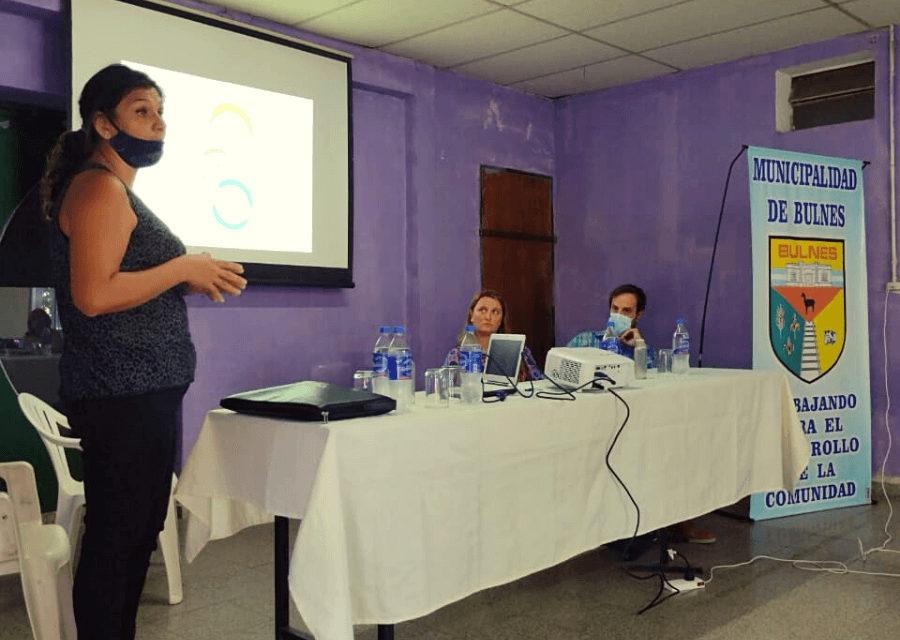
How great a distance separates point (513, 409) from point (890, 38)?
11.3 feet

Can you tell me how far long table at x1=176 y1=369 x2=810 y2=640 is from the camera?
5.69 ft

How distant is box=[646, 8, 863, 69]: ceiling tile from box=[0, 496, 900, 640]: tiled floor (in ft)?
8.45

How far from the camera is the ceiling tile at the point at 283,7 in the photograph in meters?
3.86

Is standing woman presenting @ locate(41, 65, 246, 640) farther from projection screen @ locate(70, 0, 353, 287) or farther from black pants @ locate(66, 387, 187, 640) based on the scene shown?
projection screen @ locate(70, 0, 353, 287)

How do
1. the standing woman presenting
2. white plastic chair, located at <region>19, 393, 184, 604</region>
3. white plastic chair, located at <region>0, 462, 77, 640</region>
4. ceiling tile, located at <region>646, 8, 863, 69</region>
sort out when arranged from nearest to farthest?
1. the standing woman presenting
2. white plastic chair, located at <region>0, 462, 77, 640</region>
3. white plastic chair, located at <region>19, 393, 184, 604</region>
4. ceiling tile, located at <region>646, 8, 863, 69</region>

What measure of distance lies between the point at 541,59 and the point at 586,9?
2.77 feet

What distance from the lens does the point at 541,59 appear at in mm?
4824

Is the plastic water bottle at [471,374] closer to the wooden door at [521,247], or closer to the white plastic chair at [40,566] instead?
the white plastic chair at [40,566]

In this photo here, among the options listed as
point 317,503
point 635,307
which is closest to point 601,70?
point 635,307

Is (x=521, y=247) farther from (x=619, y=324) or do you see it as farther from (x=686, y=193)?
(x=619, y=324)

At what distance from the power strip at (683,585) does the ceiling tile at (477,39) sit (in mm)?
2761

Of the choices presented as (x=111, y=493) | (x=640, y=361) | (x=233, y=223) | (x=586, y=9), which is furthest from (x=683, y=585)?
(x=586, y=9)

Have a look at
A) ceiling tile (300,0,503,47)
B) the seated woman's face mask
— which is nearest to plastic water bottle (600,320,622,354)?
the seated woman's face mask

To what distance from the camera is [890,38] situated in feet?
13.9
